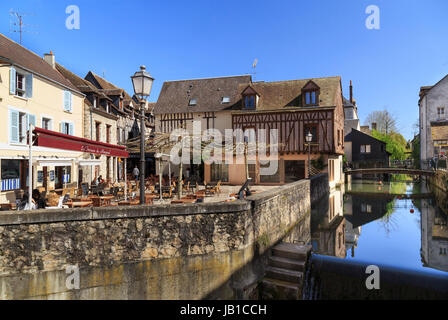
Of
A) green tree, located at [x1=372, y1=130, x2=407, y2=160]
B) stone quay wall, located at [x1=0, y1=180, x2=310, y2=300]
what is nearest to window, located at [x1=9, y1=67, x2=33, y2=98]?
stone quay wall, located at [x1=0, y1=180, x2=310, y2=300]

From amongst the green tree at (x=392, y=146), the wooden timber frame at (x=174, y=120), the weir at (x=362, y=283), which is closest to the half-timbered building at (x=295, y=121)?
the wooden timber frame at (x=174, y=120)

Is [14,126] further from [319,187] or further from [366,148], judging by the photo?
[366,148]

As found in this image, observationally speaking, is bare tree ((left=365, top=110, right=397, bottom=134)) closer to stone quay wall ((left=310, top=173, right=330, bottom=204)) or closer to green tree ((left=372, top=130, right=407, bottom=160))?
green tree ((left=372, top=130, right=407, bottom=160))

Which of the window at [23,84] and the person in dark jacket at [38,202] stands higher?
the window at [23,84]

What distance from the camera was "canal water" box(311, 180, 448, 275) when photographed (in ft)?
28.3

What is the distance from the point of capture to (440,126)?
26.6 meters

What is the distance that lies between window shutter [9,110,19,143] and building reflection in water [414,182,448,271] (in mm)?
15170

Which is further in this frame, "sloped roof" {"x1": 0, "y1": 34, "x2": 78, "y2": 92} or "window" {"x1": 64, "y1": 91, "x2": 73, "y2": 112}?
"window" {"x1": 64, "y1": 91, "x2": 73, "y2": 112}

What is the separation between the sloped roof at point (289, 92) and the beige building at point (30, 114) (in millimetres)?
12633

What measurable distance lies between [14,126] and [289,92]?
1711 cm

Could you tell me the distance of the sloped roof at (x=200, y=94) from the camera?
73.0 feet

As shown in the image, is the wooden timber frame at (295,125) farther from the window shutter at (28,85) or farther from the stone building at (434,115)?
the stone building at (434,115)

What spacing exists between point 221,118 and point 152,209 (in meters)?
17.0
